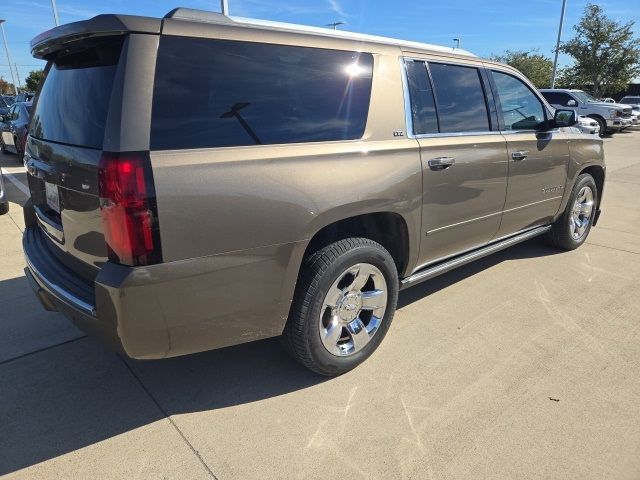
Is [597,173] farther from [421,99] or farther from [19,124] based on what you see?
[19,124]

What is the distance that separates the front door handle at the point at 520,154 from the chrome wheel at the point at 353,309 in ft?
5.46

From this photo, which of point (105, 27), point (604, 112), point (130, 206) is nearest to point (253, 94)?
point (105, 27)

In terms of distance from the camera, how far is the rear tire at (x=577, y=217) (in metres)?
4.88

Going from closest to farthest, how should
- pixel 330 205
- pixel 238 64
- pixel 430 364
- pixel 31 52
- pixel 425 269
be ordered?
pixel 238 64
pixel 330 205
pixel 31 52
pixel 430 364
pixel 425 269

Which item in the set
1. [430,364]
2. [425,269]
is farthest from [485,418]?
[425,269]

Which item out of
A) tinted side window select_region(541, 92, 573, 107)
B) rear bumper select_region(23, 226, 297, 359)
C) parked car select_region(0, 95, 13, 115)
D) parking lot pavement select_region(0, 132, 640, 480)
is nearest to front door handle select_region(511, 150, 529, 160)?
parking lot pavement select_region(0, 132, 640, 480)

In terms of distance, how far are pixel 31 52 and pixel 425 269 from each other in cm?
279

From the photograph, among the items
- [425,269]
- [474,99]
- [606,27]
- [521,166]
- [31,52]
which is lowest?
[425,269]

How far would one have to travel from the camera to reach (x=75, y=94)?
2383 millimetres

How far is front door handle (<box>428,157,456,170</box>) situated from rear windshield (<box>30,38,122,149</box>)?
6.27ft

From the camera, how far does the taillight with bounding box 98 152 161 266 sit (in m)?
1.95

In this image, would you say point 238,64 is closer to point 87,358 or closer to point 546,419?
point 87,358

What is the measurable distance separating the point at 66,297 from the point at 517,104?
3687 mm

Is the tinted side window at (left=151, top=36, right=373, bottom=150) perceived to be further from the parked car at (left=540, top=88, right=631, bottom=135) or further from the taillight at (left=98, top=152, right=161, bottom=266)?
the parked car at (left=540, top=88, right=631, bottom=135)
